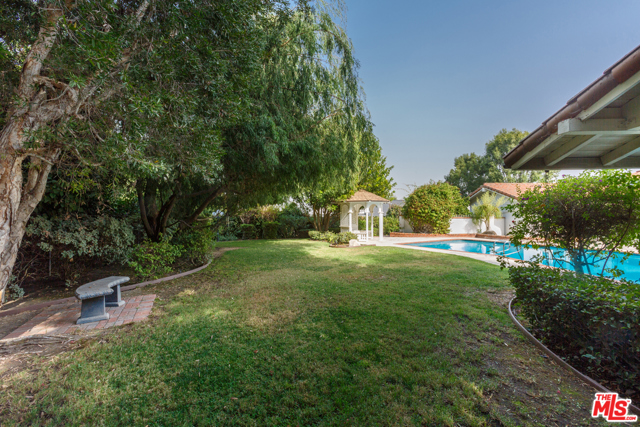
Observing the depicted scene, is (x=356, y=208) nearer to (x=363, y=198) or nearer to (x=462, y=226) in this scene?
(x=363, y=198)

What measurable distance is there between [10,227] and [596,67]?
15.6 m

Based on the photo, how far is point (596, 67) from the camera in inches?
352

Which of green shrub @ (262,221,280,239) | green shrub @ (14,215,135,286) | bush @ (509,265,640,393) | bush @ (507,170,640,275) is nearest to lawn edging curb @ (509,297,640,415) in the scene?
bush @ (509,265,640,393)

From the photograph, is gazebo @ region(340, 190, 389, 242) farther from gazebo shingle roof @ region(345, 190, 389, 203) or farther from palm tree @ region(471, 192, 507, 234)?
palm tree @ region(471, 192, 507, 234)

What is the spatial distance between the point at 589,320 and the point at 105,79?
582cm

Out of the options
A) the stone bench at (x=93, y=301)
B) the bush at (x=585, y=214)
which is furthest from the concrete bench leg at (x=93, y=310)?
the bush at (x=585, y=214)

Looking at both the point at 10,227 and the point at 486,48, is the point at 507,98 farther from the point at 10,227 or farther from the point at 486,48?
the point at 10,227

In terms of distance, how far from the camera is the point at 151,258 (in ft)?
20.8

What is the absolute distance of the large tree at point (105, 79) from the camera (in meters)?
3.00

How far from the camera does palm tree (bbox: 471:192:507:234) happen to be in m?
18.9

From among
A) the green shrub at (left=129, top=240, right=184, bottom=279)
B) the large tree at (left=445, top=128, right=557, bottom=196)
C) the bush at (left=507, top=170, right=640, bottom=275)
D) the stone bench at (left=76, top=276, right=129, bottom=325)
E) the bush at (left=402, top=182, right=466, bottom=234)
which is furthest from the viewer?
the large tree at (left=445, top=128, right=557, bottom=196)

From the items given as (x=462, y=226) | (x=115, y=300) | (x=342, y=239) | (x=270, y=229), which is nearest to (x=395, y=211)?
(x=462, y=226)

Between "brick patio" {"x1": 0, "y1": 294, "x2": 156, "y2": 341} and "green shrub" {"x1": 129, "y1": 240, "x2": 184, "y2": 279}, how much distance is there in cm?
135

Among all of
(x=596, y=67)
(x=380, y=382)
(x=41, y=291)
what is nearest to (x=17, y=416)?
(x=380, y=382)
